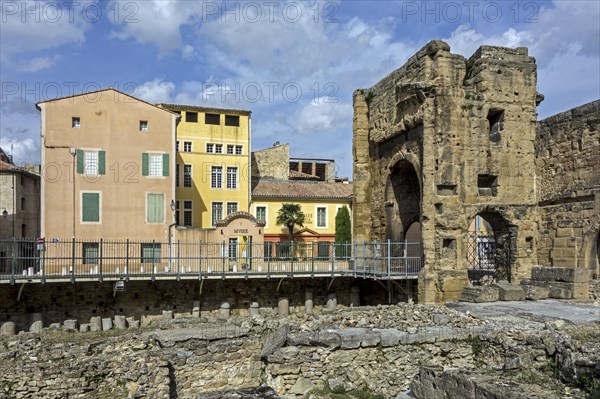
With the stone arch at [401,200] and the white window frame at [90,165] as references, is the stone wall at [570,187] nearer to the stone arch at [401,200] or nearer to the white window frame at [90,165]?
the stone arch at [401,200]

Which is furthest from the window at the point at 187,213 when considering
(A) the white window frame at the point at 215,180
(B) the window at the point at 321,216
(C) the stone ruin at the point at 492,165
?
(C) the stone ruin at the point at 492,165

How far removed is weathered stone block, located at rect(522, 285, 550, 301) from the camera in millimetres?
17508

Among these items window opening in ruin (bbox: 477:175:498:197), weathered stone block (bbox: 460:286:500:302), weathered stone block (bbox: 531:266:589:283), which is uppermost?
window opening in ruin (bbox: 477:175:498:197)

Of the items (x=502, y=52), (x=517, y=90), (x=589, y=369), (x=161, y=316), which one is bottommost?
(x=161, y=316)

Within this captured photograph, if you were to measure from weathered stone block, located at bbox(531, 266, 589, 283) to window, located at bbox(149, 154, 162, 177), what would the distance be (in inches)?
683

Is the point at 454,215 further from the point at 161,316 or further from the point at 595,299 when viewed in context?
the point at 161,316

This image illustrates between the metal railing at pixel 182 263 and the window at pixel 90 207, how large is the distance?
1.45 metres

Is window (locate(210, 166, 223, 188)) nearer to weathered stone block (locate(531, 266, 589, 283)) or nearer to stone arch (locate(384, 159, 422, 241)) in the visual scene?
stone arch (locate(384, 159, 422, 241))

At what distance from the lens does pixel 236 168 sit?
1438 inches

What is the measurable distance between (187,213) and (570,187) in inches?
915

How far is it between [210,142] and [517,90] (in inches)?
873

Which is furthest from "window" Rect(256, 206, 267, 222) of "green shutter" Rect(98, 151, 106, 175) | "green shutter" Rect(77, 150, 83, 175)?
"green shutter" Rect(77, 150, 83, 175)

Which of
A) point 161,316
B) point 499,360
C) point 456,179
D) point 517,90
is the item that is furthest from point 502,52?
point 161,316

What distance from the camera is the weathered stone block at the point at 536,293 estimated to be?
17508mm
